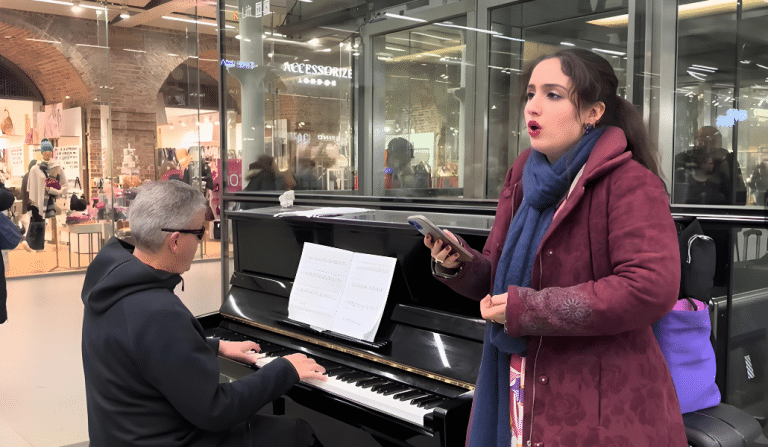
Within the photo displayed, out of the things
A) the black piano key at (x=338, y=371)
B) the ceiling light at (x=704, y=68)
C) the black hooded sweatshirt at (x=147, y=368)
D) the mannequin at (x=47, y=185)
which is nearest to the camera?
the black hooded sweatshirt at (x=147, y=368)

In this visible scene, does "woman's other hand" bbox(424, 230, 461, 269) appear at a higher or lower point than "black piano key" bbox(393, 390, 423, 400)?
higher

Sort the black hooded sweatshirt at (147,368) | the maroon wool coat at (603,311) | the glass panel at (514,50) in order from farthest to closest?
the glass panel at (514,50) → the black hooded sweatshirt at (147,368) → the maroon wool coat at (603,311)

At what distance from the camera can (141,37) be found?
1108 cm

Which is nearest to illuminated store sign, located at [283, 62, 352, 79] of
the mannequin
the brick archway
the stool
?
the stool

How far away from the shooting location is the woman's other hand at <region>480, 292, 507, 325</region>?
1232mm

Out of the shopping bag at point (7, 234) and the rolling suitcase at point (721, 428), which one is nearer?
the rolling suitcase at point (721, 428)

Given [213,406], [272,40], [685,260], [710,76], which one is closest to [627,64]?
[710,76]

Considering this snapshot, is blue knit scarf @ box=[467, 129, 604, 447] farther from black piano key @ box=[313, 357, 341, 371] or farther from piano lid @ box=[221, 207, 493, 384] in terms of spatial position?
black piano key @ box=[313, 357, 341, 371]

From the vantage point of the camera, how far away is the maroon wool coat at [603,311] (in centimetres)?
115

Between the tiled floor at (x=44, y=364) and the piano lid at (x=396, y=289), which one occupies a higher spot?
the piano lid at (x=396, y=289)

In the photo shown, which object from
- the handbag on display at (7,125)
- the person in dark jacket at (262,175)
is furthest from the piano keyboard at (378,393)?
the handbag on display at (7,125)

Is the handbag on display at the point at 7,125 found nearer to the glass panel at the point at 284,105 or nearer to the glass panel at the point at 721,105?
the glass panel at the point at 284,105

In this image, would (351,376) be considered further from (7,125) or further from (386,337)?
(7,125)

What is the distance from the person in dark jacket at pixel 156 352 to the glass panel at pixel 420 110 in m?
2.19
